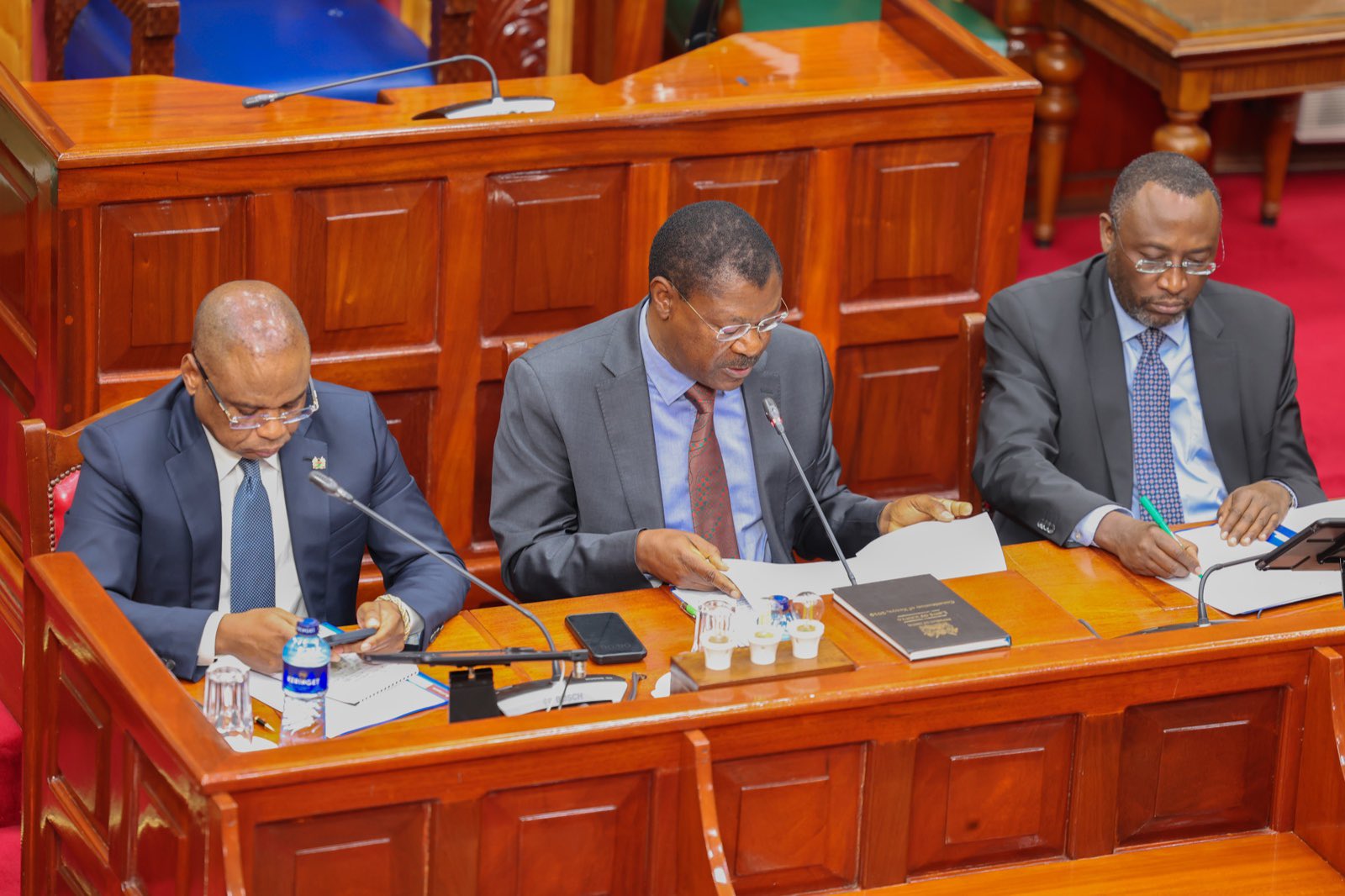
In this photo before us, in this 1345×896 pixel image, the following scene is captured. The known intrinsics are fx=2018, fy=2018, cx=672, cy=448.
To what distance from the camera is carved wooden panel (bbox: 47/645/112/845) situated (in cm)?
252

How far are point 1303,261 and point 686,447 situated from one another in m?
3.29

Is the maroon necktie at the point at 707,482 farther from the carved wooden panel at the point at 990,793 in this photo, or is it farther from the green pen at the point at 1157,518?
the carved wooden panel at the point at 990,793

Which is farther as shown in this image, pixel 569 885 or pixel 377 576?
pixel 377 576

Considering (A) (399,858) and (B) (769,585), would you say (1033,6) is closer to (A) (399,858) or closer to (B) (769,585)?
(B) (769,585)

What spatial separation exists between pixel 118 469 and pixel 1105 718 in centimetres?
146

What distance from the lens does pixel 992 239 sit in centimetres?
432

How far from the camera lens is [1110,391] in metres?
3.68

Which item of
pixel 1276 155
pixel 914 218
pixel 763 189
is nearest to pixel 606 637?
pixel 763 189

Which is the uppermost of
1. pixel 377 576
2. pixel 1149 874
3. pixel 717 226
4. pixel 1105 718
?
pixel 717 226

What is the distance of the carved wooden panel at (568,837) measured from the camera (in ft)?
7.81

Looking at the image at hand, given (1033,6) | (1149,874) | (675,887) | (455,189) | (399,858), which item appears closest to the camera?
(399,858)

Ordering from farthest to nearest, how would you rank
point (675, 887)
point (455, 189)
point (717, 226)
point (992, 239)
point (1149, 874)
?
point (992, 239) < point (455, 189) < point (717, 226) < point (1149, 874) < point (675, 887)

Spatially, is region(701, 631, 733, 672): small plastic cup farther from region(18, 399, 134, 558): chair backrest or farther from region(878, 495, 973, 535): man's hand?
region(18, 399, 134, 558): chair backrest

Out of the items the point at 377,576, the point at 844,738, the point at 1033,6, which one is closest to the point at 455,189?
the point at 377,576
